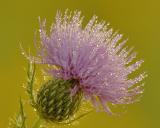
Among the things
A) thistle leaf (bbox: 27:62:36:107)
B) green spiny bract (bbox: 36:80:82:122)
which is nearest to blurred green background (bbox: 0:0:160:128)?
green spiny bract (bbox: 36:80:82:122)

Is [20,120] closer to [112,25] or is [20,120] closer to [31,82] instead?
[31,82]

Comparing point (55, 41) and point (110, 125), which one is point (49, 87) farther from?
point (110, 125)

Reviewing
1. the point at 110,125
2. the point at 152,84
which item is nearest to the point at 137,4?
the point at 152,84

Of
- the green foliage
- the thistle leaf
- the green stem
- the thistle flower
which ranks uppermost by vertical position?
the thistle flower

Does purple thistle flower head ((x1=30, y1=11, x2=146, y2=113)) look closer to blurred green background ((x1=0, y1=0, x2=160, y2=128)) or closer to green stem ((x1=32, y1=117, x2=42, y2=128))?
green stem ((x1=32, y1=117, x2=42, y2=128))

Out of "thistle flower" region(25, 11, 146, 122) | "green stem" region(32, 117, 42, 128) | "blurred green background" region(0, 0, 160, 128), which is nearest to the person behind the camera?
"green stem" region(32, 117, 42, 128)

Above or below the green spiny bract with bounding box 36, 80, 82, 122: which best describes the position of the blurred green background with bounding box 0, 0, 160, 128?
above
